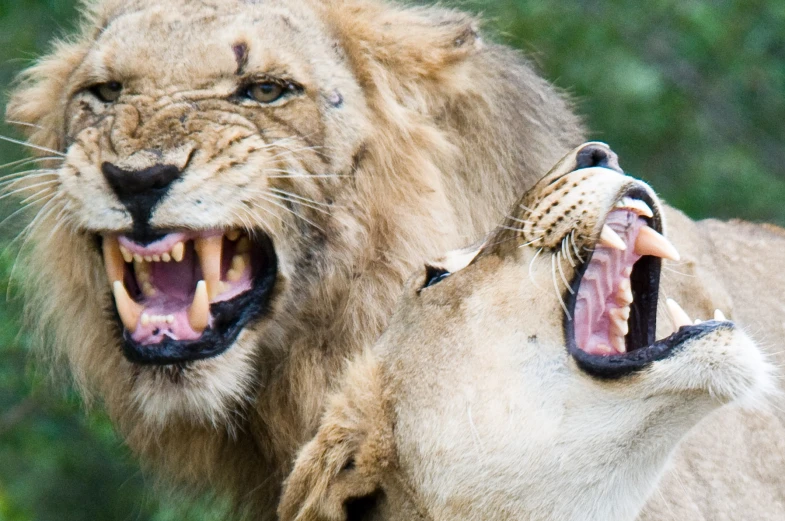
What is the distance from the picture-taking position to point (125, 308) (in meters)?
3.84

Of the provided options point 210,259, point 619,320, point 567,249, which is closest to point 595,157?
point 567,249

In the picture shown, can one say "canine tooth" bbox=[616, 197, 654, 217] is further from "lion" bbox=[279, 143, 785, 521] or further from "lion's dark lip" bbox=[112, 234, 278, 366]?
"lion's dark lip" bbox=[112, 234, 278, 366]

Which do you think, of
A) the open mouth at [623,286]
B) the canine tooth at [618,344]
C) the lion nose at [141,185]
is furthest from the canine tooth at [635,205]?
the lion nose at [141,185]

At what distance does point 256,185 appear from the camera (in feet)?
12.2

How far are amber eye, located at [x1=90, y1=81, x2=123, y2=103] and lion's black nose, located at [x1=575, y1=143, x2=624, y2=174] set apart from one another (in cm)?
132

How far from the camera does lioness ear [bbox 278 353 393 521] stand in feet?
10.5

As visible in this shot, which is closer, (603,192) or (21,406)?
(603,192)

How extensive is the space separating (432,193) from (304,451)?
1.10m

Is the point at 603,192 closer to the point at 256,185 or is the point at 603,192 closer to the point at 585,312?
the point at 585,312

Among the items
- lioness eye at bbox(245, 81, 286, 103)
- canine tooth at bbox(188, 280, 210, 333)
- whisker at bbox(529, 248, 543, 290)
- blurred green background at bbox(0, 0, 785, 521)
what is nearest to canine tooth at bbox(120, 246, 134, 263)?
canine tooth at bbox(188, 280, 210, 333)

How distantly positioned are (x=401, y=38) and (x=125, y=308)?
1.16 metres

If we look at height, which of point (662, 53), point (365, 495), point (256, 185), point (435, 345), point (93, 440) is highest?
point (256, 185)

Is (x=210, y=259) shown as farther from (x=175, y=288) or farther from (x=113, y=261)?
(x=113, y=261)

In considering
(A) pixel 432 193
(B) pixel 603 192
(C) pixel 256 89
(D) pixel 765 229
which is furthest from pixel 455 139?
(D) pixel 765 229
